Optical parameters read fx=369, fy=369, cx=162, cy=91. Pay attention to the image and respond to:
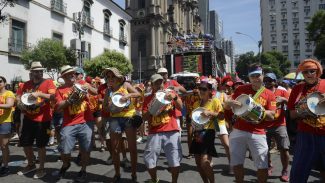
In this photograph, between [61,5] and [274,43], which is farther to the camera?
[274,43]

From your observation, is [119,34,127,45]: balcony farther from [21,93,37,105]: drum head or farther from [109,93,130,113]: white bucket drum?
[109,93,130,113]: white bucket drum

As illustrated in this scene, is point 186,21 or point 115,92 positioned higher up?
point 186,21

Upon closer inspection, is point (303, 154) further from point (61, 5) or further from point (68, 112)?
point (61, 5)


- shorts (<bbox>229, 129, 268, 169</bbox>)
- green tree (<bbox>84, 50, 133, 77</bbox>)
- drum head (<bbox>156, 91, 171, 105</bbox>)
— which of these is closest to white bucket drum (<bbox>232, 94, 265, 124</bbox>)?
shorts (<bbox>229, 129, 268, 169</bbox>)

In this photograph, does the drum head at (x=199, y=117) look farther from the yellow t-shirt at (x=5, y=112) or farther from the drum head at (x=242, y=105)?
the yellow t-shirt at (x=5, y=112)

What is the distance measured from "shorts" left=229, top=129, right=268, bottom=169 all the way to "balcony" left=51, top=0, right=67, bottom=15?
24.7 metres

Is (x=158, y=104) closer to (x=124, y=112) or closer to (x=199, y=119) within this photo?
(x=199, y=119)

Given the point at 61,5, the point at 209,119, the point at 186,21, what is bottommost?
the point at 209,119

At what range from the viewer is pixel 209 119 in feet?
18.3

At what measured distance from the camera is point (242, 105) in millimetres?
4871

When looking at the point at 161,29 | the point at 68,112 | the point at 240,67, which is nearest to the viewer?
the point at 68,112

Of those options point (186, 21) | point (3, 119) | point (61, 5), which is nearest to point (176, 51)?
point (61, 5)

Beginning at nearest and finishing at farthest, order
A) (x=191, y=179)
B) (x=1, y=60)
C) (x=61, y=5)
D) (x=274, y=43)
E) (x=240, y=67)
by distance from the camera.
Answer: (x=191, y=179) → (x=1, y=60) → (x=61, y=5) → (x=240, y=67) → (x=274, y=43)

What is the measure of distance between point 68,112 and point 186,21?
273 ft
